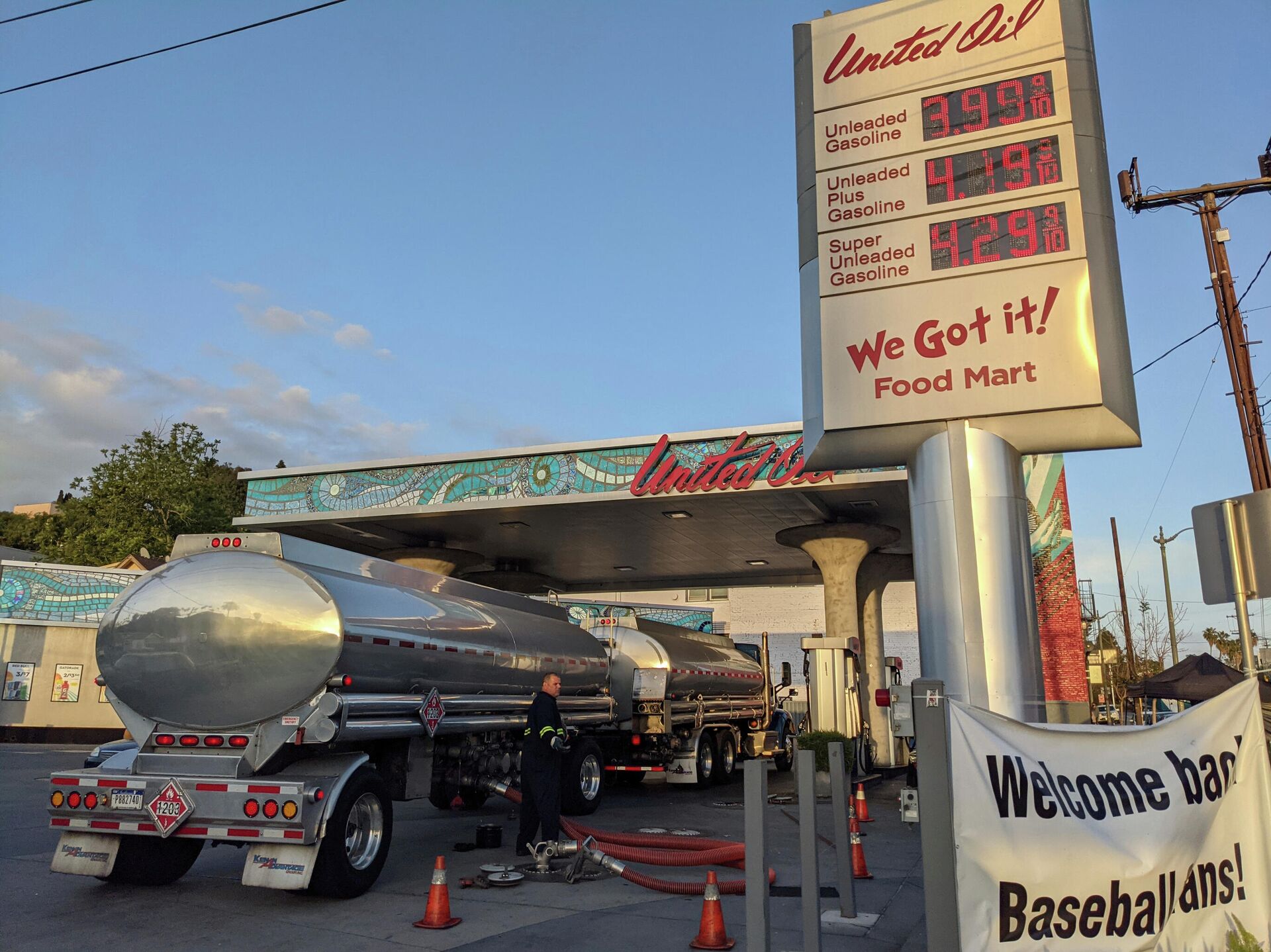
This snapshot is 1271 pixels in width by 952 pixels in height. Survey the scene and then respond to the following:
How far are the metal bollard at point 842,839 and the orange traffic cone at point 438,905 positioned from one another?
3.03 metres

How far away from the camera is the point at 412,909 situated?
7.97 metres

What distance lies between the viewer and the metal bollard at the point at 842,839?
24.7 feet

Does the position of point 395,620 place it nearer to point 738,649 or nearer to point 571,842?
point 571,842

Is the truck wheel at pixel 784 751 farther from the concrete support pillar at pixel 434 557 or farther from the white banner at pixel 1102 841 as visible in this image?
the white banner at pixel 1102 841

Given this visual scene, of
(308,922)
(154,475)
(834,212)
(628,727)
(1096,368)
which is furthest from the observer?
(154,475)

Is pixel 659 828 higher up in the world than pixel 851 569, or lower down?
lower down

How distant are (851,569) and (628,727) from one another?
473 inches

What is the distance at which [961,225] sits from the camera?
907cm

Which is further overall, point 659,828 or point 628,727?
point 628,727

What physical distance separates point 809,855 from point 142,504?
51051 mm

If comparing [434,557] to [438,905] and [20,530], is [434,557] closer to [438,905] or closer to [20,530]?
[438,905]

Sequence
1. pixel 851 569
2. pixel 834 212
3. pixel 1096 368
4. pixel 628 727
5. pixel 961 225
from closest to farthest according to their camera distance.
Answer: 1. pixel 1096 368
2. pixel 961 225
3. pixel 834 212
4. pixel 628 727
5. pixel 851 569

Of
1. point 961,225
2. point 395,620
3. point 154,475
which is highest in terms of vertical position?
point 154,475

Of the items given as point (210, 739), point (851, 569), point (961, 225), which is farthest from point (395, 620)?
point (851, 569)
